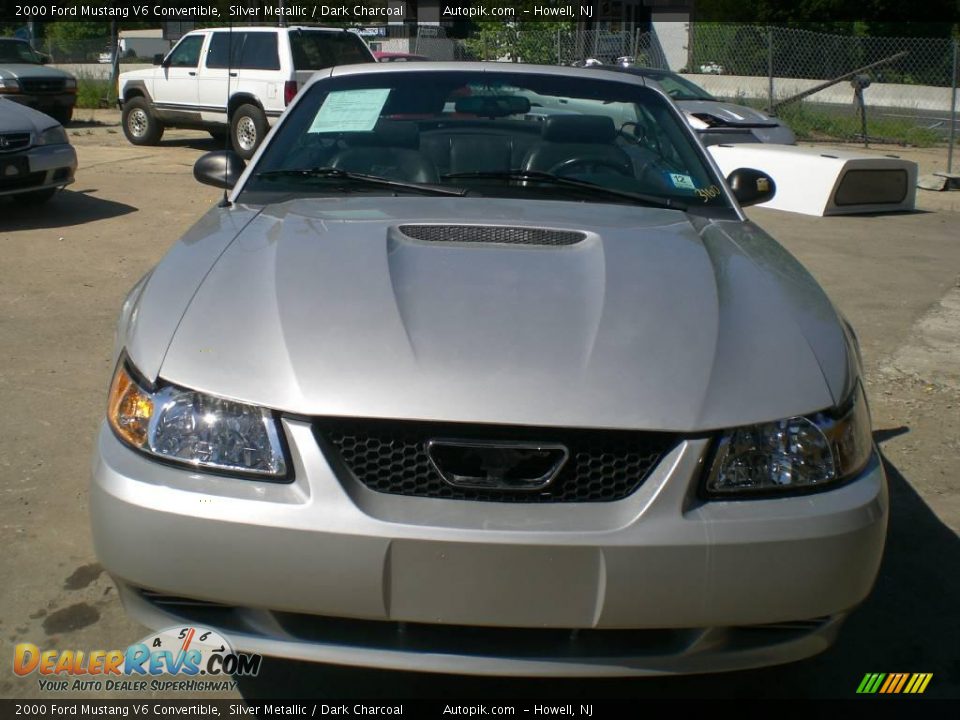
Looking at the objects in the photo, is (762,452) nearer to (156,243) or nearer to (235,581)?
(235,581)

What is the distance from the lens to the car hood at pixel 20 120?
8.88 metres

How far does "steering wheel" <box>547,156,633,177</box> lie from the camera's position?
368 cm

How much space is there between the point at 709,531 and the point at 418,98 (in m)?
2.34

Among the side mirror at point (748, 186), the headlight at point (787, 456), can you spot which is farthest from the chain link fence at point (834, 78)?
the headlight at point (787, 456)

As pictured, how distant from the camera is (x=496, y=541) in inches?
81.7

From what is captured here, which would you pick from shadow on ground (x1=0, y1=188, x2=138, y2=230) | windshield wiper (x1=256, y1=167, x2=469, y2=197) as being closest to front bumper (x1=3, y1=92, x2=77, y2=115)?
shadow on ground (x1=0, y1=188, x2=138, y2=230)

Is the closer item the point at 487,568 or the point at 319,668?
the point at 487,568

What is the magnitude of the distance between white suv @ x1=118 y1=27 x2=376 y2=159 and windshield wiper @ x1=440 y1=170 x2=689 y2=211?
10.9 m

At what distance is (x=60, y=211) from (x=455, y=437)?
27.9 ft

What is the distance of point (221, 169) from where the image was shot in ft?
13.1

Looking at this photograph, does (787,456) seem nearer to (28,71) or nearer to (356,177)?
(356,177)

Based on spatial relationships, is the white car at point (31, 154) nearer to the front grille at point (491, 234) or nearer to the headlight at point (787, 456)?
the front grille at point (491, 234)

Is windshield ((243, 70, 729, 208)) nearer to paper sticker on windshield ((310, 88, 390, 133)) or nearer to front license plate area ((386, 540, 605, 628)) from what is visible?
paper sticker on windshield ((310, 88, 390, 133))

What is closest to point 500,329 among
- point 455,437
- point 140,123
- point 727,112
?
point 455,437
